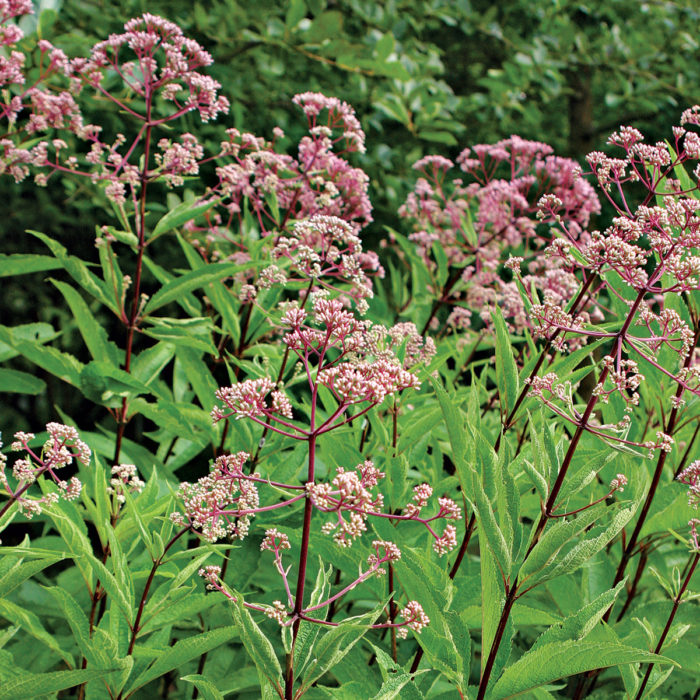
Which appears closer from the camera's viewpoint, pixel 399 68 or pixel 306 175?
pixel 306 175

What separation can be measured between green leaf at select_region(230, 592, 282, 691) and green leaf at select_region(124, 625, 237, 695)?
23 centimetres

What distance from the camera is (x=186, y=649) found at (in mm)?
1212

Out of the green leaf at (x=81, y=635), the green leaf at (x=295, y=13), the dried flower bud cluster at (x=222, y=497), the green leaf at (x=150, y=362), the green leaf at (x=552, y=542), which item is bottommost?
the green leaf at (x=81, y=635)

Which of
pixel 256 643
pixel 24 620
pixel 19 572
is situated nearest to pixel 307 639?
pixel 256 643

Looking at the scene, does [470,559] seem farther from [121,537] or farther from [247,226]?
[247,226]

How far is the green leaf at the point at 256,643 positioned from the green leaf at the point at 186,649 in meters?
0.23

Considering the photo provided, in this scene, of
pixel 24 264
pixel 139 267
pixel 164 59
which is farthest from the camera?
pixel 164 59

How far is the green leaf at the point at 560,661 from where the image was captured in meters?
0.98

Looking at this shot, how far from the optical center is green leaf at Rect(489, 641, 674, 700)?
977 millimetres

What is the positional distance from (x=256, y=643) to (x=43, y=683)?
0.40m

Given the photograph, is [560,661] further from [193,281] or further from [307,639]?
[193,281]

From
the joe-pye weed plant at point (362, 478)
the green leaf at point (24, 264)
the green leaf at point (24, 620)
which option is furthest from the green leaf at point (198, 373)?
A: the green leaf at point (24, 620)

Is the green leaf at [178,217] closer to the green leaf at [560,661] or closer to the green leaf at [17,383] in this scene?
the green leaf at [17,383]

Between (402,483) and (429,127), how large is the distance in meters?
3.50
